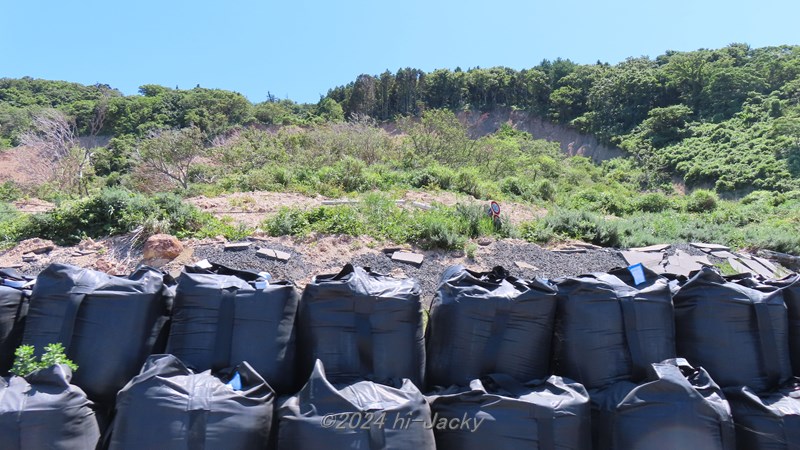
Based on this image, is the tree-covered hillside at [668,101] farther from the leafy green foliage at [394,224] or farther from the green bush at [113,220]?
the green bush at [113,220]

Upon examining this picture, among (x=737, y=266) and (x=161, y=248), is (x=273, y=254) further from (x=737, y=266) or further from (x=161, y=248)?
(x=737, y=266)

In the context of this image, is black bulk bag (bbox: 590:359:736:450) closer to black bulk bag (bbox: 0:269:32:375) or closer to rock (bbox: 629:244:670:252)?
black bulk bag (bbox: 0:269:32:375)

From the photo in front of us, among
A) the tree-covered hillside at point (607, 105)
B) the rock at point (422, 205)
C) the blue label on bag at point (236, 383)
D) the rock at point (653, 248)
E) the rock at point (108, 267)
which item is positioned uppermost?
the tree-covered hillside at point (607, 105)

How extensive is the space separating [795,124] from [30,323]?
34.3m

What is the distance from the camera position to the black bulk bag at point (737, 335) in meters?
2.57

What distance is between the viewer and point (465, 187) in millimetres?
12203

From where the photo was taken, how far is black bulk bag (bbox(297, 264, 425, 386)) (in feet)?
8.13

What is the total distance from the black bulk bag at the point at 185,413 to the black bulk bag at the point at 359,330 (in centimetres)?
40

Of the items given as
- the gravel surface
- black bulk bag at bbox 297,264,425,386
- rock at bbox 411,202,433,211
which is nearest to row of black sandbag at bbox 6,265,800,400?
black bulk bag at bbox 297,264,425,386

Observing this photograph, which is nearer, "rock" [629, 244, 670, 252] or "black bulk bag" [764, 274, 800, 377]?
"black bulk bag" [764, 274, 800, 377]

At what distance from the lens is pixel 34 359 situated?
7.56 ft

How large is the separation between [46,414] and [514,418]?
195 cm

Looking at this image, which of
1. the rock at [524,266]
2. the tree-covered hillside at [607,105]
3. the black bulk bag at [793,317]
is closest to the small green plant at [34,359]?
the black bulk bag at [793,317]

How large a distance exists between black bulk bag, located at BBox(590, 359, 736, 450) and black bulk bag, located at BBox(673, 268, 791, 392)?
0.35 m
